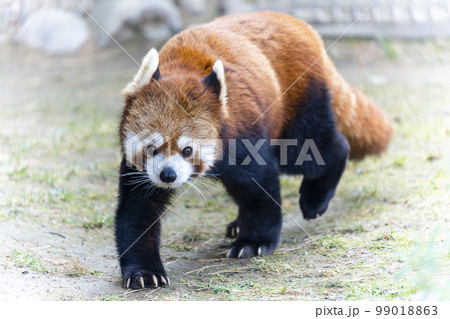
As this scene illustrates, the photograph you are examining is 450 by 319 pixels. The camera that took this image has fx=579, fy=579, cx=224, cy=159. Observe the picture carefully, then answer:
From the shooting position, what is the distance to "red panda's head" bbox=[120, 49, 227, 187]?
13.4ft

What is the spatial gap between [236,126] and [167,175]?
2.42 feet

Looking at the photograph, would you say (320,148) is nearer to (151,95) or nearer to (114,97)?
(151,95)

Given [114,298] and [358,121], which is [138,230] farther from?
[358,121]

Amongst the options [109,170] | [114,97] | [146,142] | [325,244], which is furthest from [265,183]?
[114,97]

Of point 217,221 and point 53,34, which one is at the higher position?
Result: point 53,34

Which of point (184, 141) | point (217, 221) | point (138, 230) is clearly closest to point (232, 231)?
point (217, 221)

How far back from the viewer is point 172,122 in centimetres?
411

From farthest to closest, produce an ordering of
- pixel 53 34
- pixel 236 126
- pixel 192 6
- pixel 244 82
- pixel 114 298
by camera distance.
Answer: pixel 192 6 → pixel 53 34 → pixel 244 82 → pixel 236 126 → pixel 114 298

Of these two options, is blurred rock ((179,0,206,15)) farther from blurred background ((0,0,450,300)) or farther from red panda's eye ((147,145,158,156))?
red panda's eye ((147,145,158,156))

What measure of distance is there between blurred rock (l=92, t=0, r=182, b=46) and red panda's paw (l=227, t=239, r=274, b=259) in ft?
26.5

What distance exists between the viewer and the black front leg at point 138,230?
13.8ft

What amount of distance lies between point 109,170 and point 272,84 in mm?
2848

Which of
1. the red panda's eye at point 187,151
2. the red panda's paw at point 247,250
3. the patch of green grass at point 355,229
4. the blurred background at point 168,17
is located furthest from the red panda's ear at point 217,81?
the blurred background at point 168,17

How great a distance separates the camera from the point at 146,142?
4105mm
